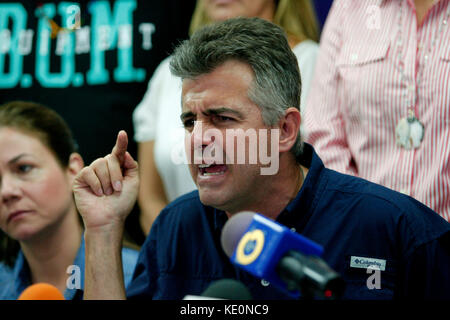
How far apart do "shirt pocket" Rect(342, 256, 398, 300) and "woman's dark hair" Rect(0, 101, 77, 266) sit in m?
1.33

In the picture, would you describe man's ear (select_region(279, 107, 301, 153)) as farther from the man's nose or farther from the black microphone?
the black microphone

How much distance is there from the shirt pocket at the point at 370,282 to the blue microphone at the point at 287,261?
668 mm

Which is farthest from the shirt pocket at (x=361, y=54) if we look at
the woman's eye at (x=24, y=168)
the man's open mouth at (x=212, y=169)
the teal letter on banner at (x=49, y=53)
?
the teal letter on banner at (x=49, y=53)

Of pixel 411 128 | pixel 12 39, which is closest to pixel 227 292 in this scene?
pixel 411 128

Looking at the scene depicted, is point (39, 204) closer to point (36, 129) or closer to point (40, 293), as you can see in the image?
point (36, 129)

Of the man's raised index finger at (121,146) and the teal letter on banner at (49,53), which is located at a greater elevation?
the teal letter on banner at (49,53)

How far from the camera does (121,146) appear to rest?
197cm

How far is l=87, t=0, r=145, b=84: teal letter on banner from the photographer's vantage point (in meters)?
3.23

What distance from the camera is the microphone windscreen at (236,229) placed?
140cm

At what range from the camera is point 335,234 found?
1955 millimetres

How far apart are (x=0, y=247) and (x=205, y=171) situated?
1.35m

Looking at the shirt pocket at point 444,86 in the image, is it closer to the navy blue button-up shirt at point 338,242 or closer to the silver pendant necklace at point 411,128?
the silver pendant necklace at point 411,128

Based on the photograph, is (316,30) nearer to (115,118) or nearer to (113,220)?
(115,118)

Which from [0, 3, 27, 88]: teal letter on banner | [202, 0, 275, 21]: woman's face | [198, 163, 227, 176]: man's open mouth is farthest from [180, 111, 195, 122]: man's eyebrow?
[0, 3, 27, 88]: teal letter on banner
